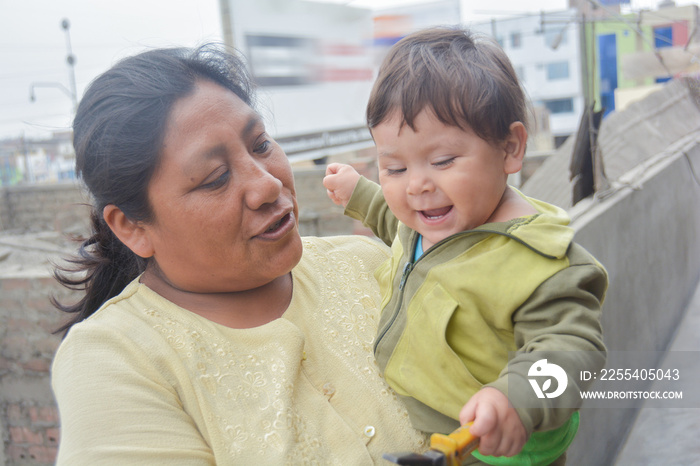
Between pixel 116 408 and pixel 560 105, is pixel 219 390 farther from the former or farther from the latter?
pixel 560 105

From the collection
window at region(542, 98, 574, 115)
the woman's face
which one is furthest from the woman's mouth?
window at region(542, 98, 574, 115)

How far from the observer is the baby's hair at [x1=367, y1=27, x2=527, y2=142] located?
4.40ft

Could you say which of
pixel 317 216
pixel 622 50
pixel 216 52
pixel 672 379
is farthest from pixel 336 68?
pixel 622 50

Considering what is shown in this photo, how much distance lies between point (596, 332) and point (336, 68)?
1808 centimetres

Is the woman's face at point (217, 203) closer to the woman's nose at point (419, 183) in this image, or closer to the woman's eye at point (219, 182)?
the woman's eye at point (219, 182)

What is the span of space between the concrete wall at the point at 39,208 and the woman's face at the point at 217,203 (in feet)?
45.8

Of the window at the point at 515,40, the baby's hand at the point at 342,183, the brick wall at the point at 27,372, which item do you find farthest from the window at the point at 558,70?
the baby's hand at the point at 342,183

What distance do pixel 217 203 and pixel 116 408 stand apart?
1.67 ft

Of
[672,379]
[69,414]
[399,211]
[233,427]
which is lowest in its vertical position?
[672,379]

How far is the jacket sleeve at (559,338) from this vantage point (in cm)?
113

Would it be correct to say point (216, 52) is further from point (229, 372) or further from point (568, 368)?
point (568, 368)

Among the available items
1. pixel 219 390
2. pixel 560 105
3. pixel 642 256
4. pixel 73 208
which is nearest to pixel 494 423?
pixel 219 390

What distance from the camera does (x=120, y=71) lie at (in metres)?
1.56

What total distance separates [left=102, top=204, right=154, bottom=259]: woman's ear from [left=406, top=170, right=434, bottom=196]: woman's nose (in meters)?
0.69
